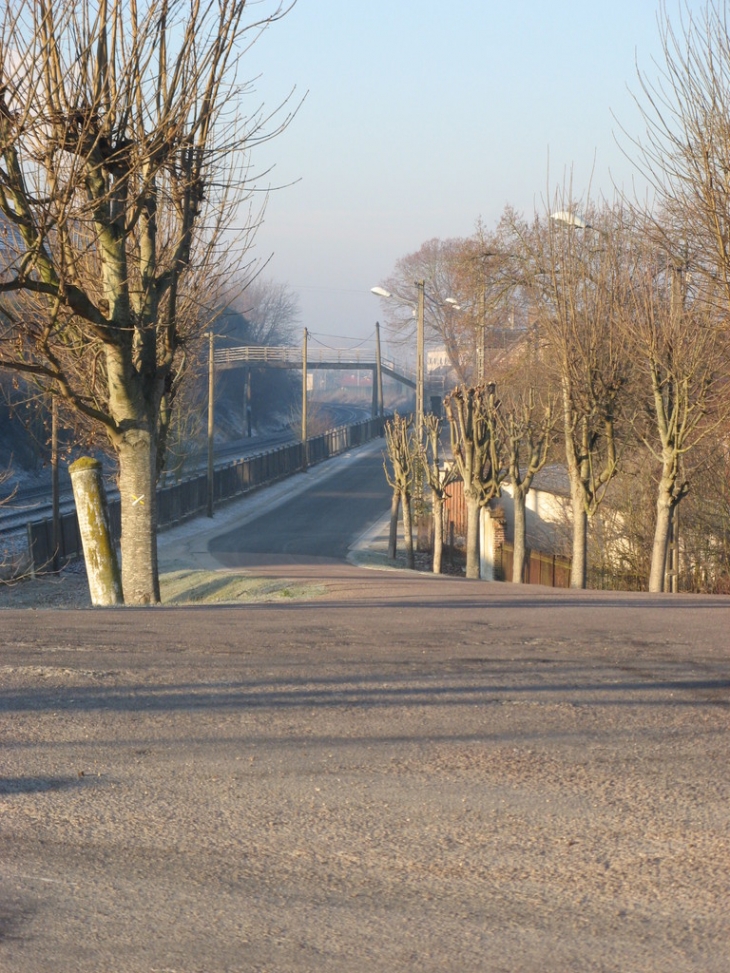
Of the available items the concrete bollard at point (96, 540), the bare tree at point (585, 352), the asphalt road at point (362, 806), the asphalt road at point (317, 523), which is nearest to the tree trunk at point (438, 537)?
the asphalt road at point (317, 523)

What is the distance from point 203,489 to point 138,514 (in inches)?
1036

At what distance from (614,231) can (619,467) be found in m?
4.55

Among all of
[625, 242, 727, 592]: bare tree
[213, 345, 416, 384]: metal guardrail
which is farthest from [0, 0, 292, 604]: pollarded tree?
[213, 345, 416, 384]: metal guardrail

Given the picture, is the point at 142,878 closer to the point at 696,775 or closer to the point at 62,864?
the point at 62,864

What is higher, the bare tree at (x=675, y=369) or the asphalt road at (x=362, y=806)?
the bare tree at (x=675, y=369)

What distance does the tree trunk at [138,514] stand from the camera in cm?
1270

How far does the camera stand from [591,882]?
3693mm

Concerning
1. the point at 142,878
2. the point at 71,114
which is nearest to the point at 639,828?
the point at 142,878

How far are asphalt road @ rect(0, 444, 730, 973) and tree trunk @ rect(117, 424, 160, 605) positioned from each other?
5.11 metres

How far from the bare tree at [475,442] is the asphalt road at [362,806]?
15593mm

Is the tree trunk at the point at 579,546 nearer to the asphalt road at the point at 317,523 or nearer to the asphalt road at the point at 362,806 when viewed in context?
the asphalt road at the point at 317,523

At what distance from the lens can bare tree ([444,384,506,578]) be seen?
23.2 m

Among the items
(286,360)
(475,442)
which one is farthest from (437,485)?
(286,360)

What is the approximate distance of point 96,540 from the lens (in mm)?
14180
